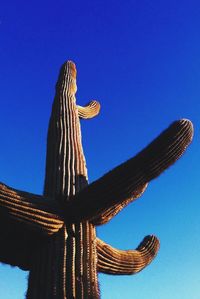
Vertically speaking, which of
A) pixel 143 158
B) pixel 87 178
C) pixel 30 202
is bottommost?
pixel 30 202

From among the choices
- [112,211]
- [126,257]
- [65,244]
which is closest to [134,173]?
[112,211]

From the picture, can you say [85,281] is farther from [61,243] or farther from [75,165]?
[75,165]

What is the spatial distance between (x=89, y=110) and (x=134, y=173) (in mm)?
3028

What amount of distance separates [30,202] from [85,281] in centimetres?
80

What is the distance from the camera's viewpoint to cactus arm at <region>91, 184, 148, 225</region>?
3.93 meters

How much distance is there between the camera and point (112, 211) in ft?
13.1

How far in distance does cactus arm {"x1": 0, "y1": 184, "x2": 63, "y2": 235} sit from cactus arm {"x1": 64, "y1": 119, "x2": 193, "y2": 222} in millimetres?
242

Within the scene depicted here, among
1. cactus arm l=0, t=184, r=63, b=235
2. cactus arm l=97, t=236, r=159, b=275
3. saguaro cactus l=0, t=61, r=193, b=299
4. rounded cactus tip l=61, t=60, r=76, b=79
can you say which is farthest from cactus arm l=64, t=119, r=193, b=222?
rounded cactus tip l=61, t=60, r=76, b=79

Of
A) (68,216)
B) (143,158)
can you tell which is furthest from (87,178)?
(143,158)

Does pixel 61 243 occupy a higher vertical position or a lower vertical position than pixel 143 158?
lower

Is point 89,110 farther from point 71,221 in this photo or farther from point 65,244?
point 65,244

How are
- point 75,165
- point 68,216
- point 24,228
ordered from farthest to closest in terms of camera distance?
point 75,165 → point 68,216 → point 24,228

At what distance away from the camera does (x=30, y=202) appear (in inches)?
141

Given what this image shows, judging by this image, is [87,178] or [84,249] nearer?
[84,249]
